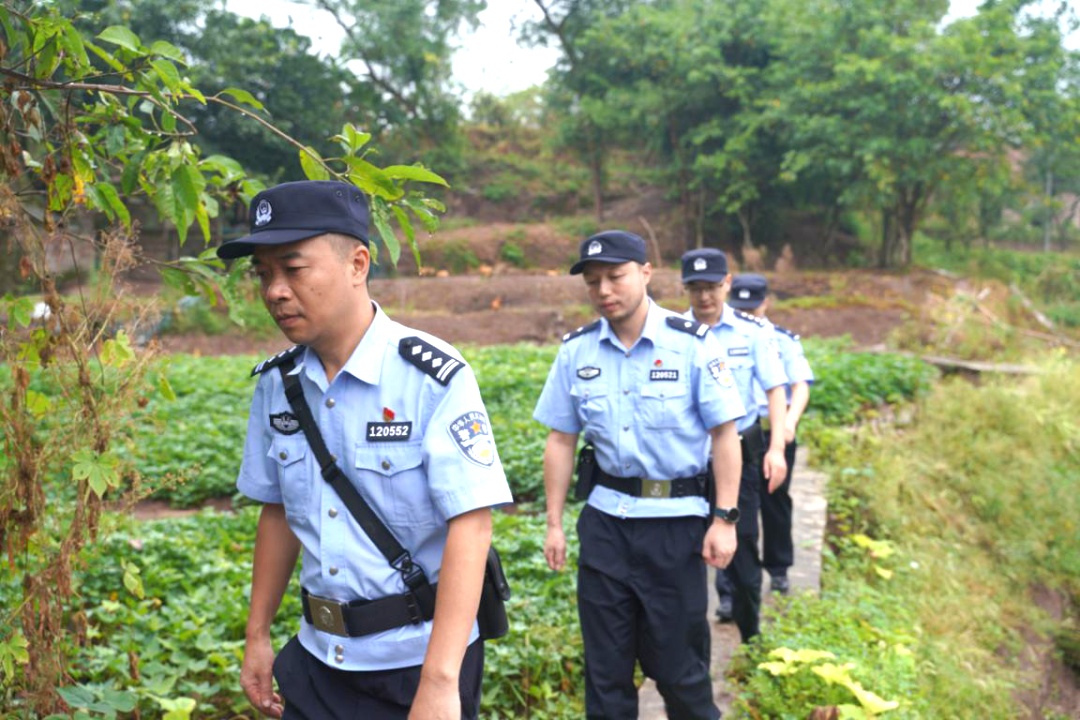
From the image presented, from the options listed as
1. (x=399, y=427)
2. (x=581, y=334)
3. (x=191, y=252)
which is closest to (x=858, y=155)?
(x=191, y=252)

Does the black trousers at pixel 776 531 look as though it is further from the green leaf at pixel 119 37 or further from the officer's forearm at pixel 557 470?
the green leaf at pixel 119 37

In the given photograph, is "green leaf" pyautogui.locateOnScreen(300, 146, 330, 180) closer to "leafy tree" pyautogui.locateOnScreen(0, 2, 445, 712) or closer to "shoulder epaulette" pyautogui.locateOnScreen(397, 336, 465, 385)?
"leafy tree" pyautogui.locateOnScreen(0, 2, 445, 712)

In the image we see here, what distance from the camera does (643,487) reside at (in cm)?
371

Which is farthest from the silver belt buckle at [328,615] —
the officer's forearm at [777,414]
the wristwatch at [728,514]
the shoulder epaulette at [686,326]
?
the officer's forearm at [777,414]

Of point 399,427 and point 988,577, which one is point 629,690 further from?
point 988,577

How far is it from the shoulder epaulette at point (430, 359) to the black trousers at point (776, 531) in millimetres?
3823

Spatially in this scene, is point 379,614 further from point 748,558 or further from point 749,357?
point 749,357

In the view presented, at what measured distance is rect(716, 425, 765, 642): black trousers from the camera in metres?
4.84

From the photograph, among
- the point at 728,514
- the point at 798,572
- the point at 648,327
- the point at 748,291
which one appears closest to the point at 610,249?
the point at 648,327

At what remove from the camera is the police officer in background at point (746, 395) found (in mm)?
4891

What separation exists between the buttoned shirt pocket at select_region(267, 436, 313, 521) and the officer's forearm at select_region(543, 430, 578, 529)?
160cm

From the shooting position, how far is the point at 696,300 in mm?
5355

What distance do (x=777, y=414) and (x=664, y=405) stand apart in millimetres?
1811

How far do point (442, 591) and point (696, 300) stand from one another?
3.45 m
